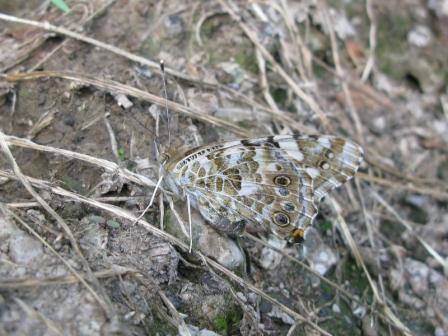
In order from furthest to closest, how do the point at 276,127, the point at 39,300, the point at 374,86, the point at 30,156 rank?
the point at 374,86 < the point at 276,127 < the point at 30,156 < the point at 39,300

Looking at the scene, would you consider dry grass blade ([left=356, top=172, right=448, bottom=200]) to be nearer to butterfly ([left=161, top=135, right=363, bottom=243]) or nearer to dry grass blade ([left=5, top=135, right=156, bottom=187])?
butterfly ([left=161, top=135, right=363, bottom=243])

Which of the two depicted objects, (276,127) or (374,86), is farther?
(374,86)

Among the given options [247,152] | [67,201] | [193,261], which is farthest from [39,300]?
[247,152]

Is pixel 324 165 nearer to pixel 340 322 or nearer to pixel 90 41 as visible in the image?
pixel 340 322

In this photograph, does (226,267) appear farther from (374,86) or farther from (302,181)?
(374,86)

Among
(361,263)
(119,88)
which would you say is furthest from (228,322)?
(119,88)

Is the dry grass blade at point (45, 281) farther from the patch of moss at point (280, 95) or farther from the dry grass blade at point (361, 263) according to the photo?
the patch of moss at point (280, 95)

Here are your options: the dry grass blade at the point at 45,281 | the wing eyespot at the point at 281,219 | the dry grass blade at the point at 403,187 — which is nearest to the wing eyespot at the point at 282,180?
the wing eyespot at the point at 281,219

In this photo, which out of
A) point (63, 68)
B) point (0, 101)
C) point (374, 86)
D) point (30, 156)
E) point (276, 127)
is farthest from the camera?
point (374, 86)
